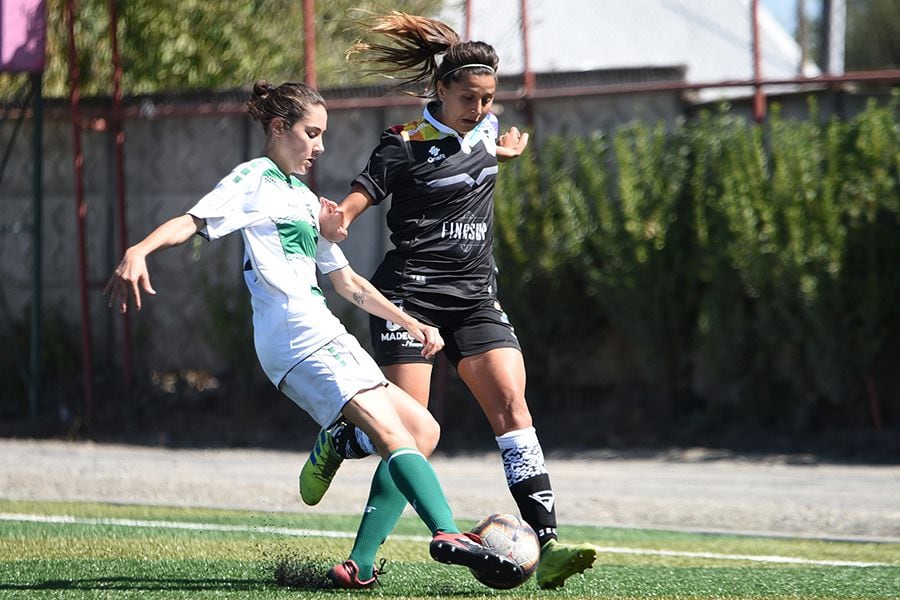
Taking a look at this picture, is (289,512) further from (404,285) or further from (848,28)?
(848,28)

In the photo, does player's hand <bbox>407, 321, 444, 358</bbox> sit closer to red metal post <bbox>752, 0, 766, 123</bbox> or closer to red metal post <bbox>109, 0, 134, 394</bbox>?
red metal post <bbox>752, 0, 766, 123</bbox>

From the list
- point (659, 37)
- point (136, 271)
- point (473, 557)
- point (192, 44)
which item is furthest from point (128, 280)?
point (659, 37)

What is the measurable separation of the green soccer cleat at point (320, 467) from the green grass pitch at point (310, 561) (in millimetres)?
296

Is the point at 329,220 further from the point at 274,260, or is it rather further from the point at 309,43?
the point at 309,43

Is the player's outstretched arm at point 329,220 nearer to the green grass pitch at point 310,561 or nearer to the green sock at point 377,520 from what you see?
the green sock at point 377,520

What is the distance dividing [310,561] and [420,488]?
0.99 metres

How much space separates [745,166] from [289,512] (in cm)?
504

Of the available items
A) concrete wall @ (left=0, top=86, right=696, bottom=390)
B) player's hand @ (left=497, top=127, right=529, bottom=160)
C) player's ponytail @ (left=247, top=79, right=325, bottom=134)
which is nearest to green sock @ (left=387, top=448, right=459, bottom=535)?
player's ponytail @ (left=247, top=79, right=325, bottom=134)

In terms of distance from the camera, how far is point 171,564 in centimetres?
582

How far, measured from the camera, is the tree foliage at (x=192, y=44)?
1508 centimetres

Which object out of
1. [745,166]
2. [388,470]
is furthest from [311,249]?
[745,166]

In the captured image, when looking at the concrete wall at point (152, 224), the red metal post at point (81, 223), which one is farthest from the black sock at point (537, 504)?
the red metal post at point (81, 223)

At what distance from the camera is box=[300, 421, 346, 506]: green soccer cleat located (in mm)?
5695

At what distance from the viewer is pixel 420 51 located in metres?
6.36
